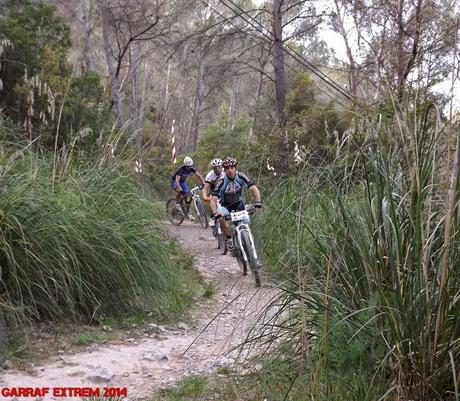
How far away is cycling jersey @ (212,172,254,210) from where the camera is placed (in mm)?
8648

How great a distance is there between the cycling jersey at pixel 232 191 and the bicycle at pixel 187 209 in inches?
188

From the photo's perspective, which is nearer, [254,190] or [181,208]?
[254,190]

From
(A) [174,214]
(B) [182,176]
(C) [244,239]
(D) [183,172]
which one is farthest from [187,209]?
(C) [244,239]

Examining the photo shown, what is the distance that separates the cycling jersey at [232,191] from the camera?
28.4 feet

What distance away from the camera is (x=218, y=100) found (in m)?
44.4

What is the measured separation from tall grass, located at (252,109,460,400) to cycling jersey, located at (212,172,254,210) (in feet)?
17.6

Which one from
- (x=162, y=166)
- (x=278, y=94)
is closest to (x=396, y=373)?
(x=278, y=94)

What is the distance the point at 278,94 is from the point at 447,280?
1277 cm

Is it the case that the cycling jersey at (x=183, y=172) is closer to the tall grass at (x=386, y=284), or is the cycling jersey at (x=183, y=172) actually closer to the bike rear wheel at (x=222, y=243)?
the bike rear wheel at (x=222, y=243)

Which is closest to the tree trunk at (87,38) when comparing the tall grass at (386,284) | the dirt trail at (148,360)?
the dirt trail at (148,360)

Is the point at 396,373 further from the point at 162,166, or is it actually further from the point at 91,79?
the point at 162,166

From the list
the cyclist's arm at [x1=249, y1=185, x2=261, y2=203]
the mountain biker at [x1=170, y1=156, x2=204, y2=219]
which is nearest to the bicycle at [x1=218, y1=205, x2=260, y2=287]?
the cyclist's arm at [x1=249, y1=185, x2=261, y2=203]

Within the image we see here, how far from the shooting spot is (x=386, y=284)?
2691 mm

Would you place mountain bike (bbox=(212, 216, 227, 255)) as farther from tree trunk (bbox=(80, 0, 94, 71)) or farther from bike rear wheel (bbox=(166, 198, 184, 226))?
tree trunk (bbox=(80, 0, 94, 71))
